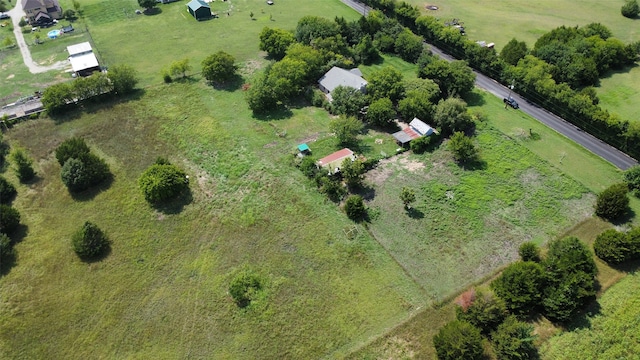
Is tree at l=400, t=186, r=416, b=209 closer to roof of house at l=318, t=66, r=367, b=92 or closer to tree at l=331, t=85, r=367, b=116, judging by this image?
tree at l=331, t=85, r=367, b=116

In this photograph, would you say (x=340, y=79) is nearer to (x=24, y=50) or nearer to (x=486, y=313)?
(x=486, y=313)

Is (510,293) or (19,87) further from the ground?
(510,293)

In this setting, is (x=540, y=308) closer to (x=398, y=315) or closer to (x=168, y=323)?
(x=398, y=315)

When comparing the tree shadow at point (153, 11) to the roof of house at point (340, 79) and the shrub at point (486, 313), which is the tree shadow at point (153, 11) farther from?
the shrub at point (486, 313)

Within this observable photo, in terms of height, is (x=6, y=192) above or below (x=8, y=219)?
below

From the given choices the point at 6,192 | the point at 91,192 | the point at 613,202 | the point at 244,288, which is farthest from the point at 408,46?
the point at 6,192

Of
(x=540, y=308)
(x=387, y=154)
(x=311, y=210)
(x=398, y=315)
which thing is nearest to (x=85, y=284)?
(x=311, y=210)

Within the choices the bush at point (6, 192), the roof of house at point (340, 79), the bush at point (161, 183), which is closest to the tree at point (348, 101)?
the roof of house at point (340, 79)
